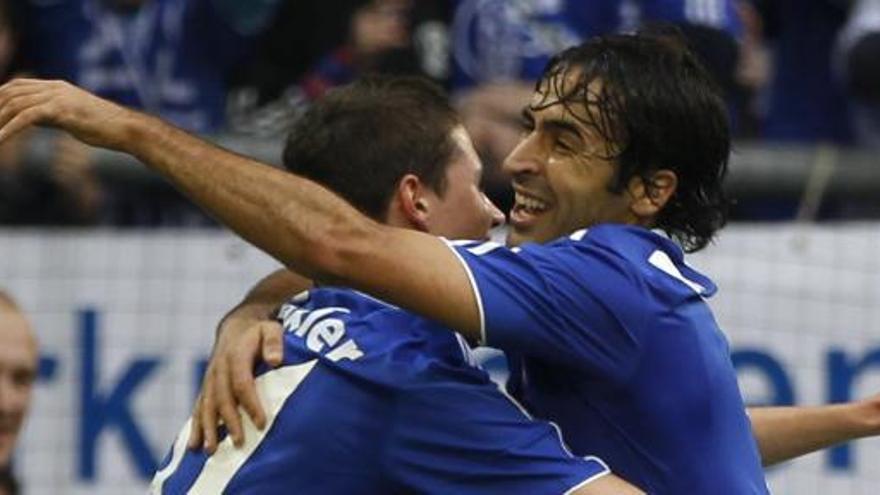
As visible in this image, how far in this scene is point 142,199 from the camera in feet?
26.3

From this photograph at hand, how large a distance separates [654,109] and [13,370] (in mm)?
3192

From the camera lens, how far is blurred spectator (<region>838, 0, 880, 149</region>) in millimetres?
8227

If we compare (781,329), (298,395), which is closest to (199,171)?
(298,395)

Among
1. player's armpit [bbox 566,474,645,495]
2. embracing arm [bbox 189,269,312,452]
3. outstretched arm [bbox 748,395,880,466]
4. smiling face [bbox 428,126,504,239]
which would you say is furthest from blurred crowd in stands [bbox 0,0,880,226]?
player's armpit [bbox 566,474,645,495]

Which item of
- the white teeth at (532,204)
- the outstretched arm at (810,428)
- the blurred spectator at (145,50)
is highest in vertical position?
the white teeth at (532,204)

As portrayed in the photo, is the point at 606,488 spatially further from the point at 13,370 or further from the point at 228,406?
the point at 13,370

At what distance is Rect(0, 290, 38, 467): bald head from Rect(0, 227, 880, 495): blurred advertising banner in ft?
0.12

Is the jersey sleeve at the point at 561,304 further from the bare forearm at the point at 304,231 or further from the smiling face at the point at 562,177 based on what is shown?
the smiling face at the point at 562,177

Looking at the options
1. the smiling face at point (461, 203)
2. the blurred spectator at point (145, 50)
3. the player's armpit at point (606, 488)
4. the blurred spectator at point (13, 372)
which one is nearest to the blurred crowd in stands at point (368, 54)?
the blurred spectator at point (145, 50)

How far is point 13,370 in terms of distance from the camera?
298 inches

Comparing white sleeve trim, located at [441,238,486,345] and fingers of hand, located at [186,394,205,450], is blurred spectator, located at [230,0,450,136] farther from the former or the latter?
white sleeve trim, located at [441,238,486,345]

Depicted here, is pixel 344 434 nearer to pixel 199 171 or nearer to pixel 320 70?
pixel 199 171

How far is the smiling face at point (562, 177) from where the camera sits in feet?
15.7

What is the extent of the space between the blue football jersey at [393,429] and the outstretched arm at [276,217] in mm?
166
